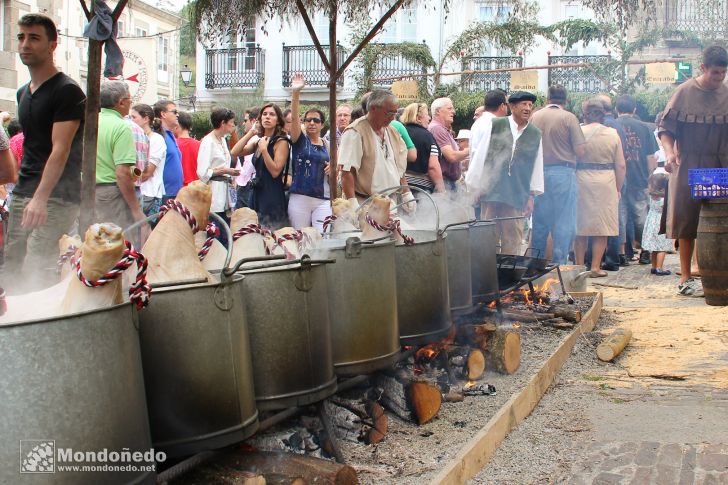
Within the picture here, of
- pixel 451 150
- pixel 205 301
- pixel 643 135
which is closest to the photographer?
pixel 205 301

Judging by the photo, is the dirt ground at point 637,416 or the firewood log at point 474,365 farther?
the firewood log at point 474,365

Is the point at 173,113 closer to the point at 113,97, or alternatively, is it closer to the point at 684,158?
the point at 113,97

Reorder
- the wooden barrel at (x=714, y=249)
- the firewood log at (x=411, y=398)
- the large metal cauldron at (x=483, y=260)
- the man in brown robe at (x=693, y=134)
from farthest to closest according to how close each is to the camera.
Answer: the man in brown robe at (x=693, y=134), the wooden barrel at (x=714, y=249), the large metal cauldron at (x=483, y=260), the firewood log at (x=411, y=398)

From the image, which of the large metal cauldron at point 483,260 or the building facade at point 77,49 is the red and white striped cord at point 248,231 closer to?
Result: the building facade at point 77,49

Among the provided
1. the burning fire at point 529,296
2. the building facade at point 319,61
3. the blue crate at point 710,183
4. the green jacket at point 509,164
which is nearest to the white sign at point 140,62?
the green jacket at point 509,164

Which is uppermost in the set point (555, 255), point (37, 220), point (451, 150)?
point (451, 150)

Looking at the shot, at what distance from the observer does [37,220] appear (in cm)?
467

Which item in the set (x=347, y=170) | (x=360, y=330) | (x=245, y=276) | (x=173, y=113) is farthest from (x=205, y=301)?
(x=173, y=113)

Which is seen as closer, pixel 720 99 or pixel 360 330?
pixel 360 330

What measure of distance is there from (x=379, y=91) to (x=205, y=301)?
3.94m

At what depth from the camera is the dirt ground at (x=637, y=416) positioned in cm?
377

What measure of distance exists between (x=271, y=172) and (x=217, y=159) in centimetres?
141

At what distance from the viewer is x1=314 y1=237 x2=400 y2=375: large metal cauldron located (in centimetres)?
390

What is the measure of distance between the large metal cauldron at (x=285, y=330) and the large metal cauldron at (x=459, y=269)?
2.14 m
